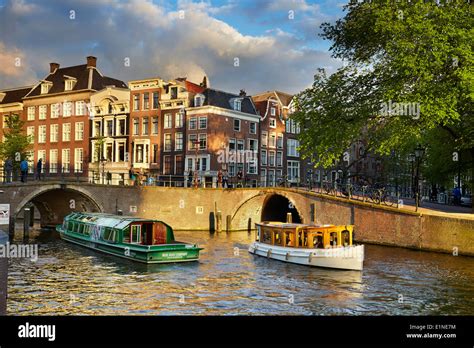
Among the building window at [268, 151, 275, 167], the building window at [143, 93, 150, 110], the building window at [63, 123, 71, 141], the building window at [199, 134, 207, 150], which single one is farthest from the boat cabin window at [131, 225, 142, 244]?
the building window at [63, 123, 71, 141]

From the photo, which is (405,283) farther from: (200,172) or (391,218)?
(200,172)

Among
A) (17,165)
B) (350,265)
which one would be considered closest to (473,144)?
(350,265)

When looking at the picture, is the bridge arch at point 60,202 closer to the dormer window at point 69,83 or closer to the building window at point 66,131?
the building window at point 66,131

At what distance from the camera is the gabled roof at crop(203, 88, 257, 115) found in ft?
181

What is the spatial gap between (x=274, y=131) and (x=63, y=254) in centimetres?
3682

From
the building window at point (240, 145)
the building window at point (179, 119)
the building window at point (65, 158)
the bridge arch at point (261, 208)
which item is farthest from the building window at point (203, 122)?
the building window at point (65, 158)

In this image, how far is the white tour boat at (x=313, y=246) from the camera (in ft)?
81.5

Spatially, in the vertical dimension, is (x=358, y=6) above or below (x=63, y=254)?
above

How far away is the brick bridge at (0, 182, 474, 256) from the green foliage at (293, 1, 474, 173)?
4964 mm

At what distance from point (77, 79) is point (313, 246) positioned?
158 ft
